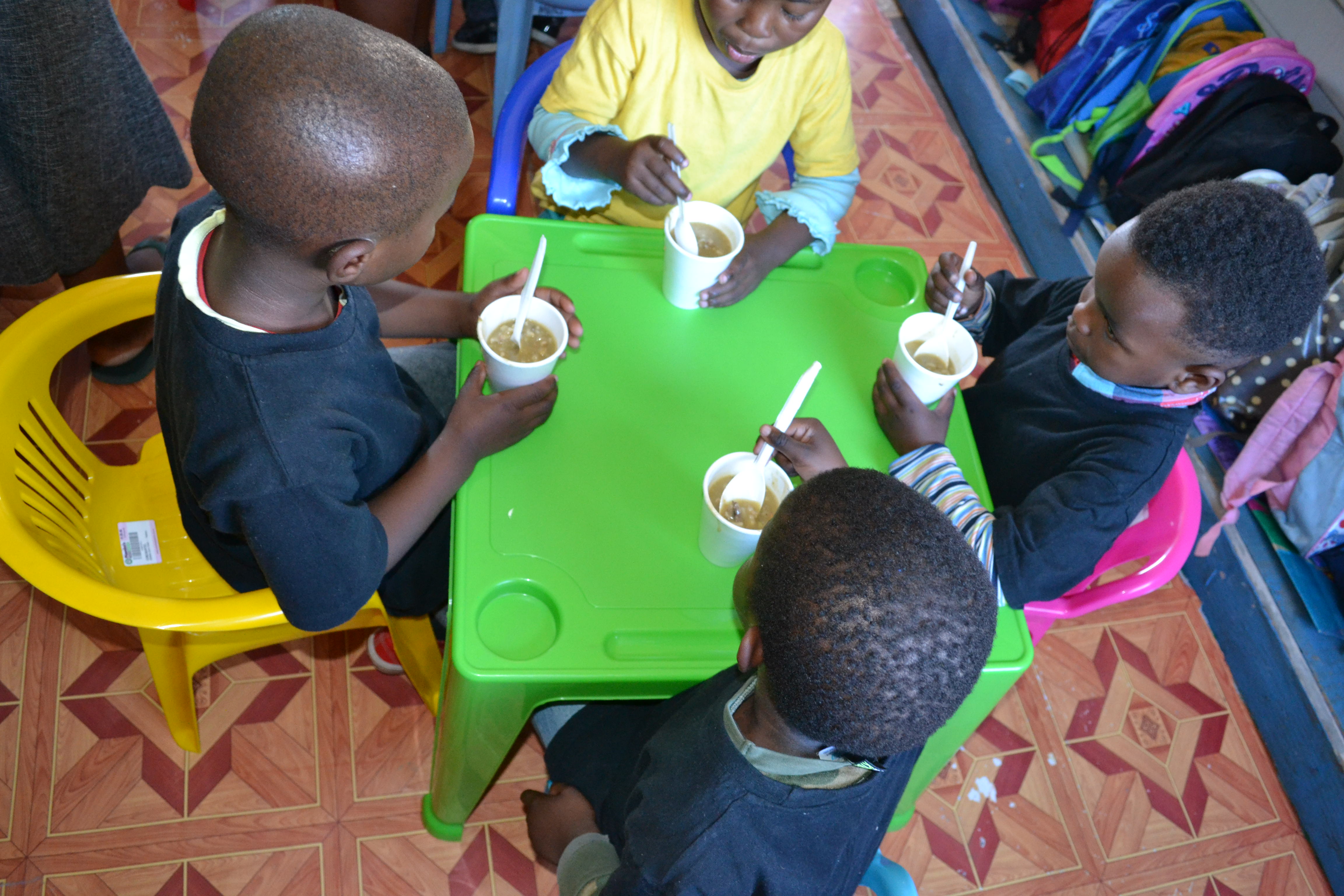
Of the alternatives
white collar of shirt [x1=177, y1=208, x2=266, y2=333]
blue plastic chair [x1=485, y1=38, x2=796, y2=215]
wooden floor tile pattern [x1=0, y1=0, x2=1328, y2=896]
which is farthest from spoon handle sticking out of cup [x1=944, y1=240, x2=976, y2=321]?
wooden floor tile pattern [x1=0, y1=0, x2=1328, y2=896]

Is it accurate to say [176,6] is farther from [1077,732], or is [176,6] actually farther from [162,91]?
[1077,732]

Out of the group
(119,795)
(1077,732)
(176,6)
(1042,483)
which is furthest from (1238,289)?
(176,6)

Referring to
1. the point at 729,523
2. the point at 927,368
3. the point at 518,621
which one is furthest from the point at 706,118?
the point at 518,621

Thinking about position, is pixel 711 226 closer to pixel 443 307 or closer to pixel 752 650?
pixel 443 307

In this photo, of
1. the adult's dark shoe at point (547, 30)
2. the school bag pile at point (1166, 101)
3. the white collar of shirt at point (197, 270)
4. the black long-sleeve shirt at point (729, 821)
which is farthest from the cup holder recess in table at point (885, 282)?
the adult's dark shoe at point (547, 30)

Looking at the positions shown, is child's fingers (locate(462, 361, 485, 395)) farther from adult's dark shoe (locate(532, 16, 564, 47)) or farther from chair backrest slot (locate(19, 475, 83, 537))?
adult's dark shoe (locate(532, 16, 564, 47))

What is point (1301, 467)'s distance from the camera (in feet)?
7.49

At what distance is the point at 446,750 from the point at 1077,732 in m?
1.46

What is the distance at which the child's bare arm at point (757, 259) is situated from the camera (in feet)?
4.83

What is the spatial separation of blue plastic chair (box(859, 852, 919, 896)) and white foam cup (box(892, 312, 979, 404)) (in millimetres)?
624

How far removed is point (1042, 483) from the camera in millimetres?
1423

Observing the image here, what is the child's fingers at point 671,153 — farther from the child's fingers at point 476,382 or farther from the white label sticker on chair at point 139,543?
the white label sticker on chair at point 139,543

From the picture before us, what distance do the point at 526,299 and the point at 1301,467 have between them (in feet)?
6.54

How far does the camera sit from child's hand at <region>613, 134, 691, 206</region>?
1.49m
